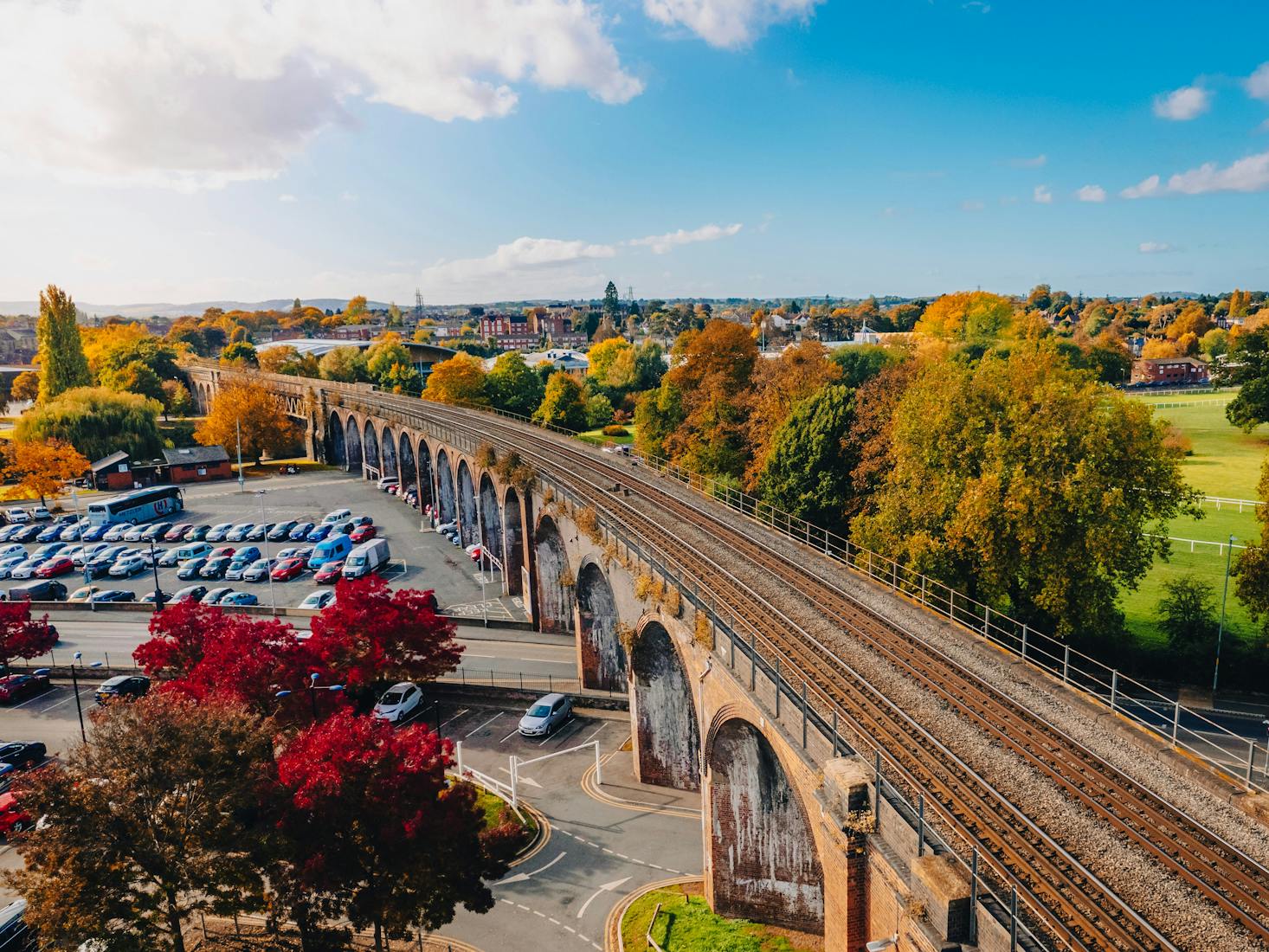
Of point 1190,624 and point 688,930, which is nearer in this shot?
point 688,930

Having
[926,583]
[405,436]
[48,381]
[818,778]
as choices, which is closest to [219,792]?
[818,778]

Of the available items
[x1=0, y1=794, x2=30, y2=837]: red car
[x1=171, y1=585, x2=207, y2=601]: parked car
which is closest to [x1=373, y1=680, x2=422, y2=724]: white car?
[x1=0, y1=794, x2=30, y2=837]: red car

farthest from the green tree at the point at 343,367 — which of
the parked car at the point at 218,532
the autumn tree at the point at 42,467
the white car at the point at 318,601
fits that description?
the white car at the point at 318,601

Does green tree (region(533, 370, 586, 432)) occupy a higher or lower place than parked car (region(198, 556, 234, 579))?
higher

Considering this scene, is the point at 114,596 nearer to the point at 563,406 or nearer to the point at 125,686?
the point at 125,686

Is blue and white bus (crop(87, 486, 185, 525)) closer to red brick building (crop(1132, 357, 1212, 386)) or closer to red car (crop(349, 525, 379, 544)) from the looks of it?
red car (crop(349, 525, 379, 544))

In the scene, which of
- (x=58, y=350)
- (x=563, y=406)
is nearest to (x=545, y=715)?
(x=563, y=406)
